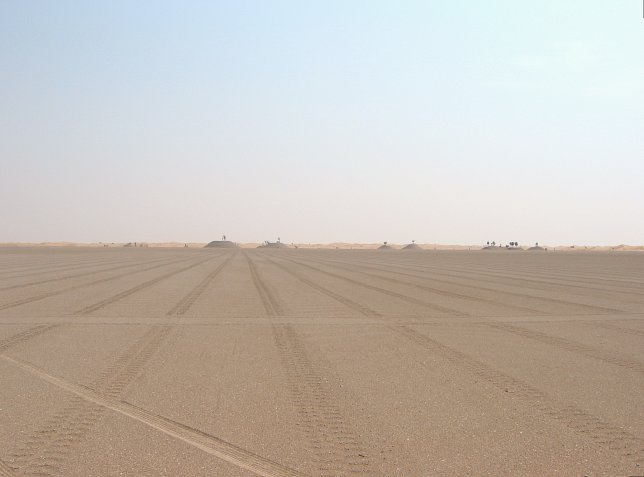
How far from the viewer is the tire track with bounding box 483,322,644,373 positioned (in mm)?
6840

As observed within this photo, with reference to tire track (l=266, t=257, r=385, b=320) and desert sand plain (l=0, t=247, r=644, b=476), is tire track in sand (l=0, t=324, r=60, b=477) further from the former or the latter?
tire track (l=266, t=257, r=385, b=320)

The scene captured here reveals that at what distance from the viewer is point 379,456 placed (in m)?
3.80

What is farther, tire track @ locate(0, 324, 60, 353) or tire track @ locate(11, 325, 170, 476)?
tire track @ locate(0, 324, 60, 353)

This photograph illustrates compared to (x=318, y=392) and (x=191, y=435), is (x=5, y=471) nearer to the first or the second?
(x=191, y=435)

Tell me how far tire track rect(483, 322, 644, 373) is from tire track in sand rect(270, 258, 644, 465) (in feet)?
5.44

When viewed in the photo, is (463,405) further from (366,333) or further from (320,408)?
(366,333)

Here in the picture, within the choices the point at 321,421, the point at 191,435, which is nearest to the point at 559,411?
the point at 321,421

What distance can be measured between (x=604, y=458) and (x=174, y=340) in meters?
5.87

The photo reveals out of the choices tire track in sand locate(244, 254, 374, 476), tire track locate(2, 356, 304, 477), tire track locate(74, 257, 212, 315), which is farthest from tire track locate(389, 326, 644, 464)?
tire track locate(74, 257, 212, 315)

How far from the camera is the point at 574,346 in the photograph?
791cm

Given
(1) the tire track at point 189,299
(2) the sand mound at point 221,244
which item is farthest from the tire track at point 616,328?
(2) the sand mound at point 221,244

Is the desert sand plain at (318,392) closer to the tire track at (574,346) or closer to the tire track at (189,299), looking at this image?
the tire track at (574,346)

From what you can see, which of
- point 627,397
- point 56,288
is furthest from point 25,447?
point 56,288

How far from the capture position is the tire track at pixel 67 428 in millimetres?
3640
